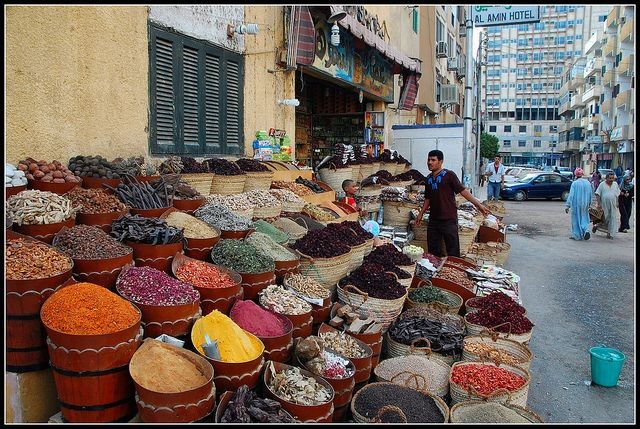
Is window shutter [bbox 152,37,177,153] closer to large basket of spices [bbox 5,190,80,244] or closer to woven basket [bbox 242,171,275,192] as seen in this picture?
woven basket [bbox 242,171,275,192]

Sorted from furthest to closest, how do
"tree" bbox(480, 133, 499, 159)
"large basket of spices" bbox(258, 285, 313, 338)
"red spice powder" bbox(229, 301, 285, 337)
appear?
"tree" bbox(480, 133, 499, 159) < "large basket of spices" bbox(258, 285, 313, 338) < "red spice powder" bbox(229, 301, 285, 337)

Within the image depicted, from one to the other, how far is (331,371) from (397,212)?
6608 millimetres

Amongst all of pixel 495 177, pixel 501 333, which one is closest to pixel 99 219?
pixel 501 333

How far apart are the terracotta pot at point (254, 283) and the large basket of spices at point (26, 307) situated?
1.50 meters

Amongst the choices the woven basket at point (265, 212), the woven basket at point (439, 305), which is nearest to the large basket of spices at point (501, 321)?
the woven basket at point (439, 305)

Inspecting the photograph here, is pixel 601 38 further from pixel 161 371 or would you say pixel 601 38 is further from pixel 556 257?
pixel 161 371

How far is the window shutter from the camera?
632 cm

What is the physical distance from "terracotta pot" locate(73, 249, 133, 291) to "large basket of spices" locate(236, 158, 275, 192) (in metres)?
3.53

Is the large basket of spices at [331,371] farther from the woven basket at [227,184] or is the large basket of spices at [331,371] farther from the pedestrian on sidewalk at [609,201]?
the pedestrian on sidewalk at [609,201]

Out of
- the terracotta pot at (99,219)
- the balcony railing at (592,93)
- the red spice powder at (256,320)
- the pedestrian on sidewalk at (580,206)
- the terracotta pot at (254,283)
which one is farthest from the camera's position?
the balcony railing at (592,93)

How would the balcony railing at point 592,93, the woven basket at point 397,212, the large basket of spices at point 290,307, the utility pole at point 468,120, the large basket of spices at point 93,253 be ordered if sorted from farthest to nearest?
the balcony railing at point 592,93
the utility pole at point 468,120
the woven basket at point 397,212
the large basket of spices at point 290,307
the large basket of spices at point 93,253

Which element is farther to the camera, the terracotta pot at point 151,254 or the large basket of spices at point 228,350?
the terracotta pot at point 151,254

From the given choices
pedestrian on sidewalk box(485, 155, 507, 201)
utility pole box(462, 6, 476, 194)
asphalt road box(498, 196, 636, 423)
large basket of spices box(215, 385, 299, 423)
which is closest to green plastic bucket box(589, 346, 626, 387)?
asphalt road box(498, 196, 636, 423)

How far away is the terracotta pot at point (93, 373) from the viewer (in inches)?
109
